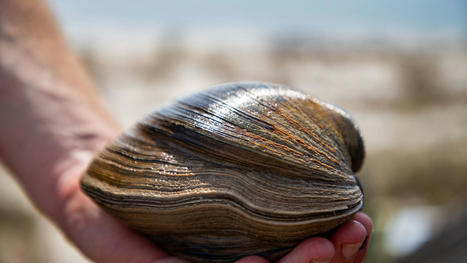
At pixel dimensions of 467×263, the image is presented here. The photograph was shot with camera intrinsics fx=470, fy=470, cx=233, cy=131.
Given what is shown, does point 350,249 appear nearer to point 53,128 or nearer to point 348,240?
point 348,240

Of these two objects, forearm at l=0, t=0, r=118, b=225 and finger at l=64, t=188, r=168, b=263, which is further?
forearm at l=0, t=0, r=118, b=225

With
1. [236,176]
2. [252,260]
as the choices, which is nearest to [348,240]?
[252,260]

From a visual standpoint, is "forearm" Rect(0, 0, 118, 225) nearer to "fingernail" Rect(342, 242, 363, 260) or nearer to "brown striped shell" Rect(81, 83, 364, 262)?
"brown striped shell" Rect(81, 83, 364, 262)

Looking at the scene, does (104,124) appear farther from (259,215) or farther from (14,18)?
(259,215)

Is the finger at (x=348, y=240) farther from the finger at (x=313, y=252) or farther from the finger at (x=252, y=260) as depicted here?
the finger at (x=252, y=260)

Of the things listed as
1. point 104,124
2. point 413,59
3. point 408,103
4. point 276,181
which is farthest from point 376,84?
point 276,181

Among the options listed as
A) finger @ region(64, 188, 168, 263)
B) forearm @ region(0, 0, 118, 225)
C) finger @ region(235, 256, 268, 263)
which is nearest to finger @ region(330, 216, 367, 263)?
finger @ region(235, 256, 268, 263)

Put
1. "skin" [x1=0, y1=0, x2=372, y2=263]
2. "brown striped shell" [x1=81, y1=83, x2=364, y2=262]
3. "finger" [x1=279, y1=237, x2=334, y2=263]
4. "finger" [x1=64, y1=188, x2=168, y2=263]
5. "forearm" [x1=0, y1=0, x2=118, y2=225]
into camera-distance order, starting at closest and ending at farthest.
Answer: "finger" [x1=279, y1=237, x2=334, y2=263] → "brown striped shell" [x1=81, y1=83, x2=364, y2=262] → "finger" [x1=64, y1=188, x2=168, y2=263] → "skin" [x1=0, y1=0, x2=372, y2=263] → "forearm" [x1=0, y1=0, x2=118, y2=225]
